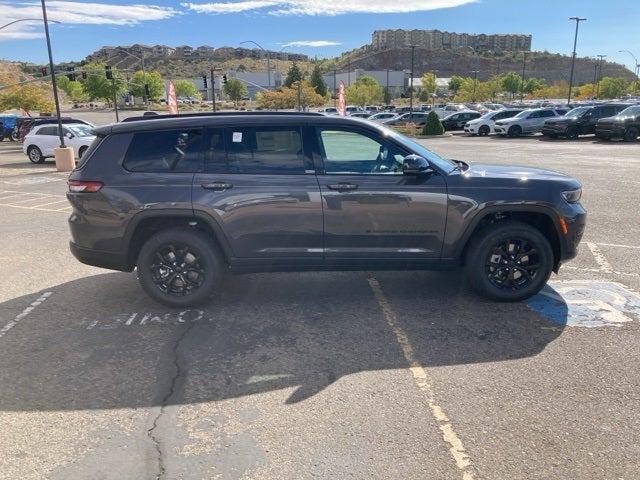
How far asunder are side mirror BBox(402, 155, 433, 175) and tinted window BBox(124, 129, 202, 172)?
188cm

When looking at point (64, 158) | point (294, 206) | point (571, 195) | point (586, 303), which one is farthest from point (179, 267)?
point (64, 158)

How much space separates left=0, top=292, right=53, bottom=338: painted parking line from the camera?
4688mm

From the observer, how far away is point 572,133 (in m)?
27.1

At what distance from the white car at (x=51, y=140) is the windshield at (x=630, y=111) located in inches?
937

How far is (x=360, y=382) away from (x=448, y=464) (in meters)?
0.96

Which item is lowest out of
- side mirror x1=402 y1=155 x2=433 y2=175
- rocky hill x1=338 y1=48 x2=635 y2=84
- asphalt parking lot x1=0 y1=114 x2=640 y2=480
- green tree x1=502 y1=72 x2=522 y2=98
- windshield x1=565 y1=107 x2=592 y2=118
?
asphalt parking lot x1=0 y1=114 x2=640 y2=480

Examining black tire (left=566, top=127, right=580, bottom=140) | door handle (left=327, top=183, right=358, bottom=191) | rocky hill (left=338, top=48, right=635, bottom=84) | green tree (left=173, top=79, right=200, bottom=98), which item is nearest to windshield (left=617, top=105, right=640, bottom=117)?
black tire (left=566, top=127, right=580, bottom=140)

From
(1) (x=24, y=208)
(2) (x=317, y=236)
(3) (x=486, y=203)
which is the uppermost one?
(3) (x=486, y=203)

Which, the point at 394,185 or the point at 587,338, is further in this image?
the point at 394,185

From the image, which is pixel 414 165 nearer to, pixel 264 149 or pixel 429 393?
pixel 264 149

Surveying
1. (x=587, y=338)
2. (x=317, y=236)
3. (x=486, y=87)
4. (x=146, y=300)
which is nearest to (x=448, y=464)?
(x=587, y=338)

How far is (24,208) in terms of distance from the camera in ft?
35.9

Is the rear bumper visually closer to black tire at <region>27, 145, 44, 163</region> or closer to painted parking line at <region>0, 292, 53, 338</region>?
painted parking line at <region>0, 292, 53, 338</region>

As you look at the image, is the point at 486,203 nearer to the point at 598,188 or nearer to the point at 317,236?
the point at 317,236
